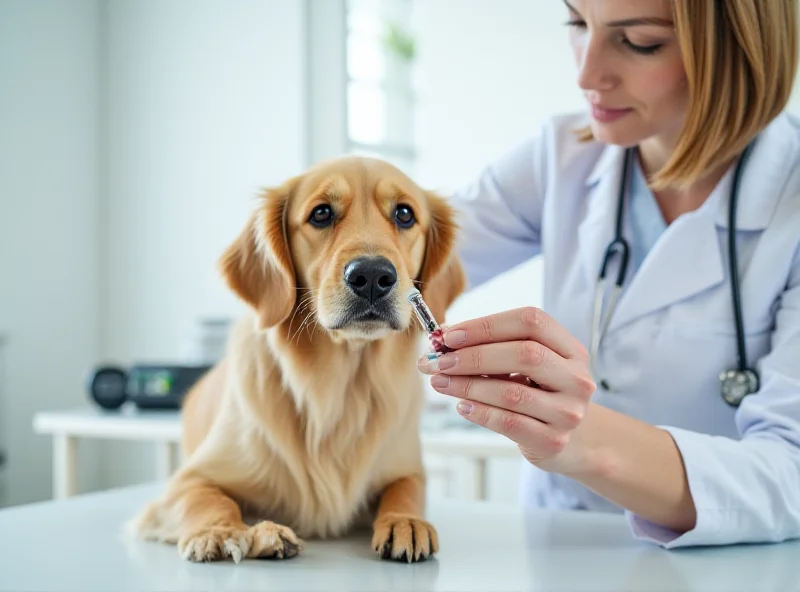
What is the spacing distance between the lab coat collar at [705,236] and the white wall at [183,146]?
242cm

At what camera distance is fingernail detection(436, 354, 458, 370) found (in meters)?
0.86

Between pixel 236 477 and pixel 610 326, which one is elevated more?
pixel 610 326

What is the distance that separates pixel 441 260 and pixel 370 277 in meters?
0.28

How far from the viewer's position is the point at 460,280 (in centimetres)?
132

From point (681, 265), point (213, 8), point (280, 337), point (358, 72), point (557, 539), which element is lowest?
point (557, 539)

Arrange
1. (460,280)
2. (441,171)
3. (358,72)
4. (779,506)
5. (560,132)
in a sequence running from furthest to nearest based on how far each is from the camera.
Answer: (358,72)
(441,171)
(560,132)
(460,280)
(779,506)

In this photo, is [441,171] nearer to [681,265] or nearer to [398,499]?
[681,265]

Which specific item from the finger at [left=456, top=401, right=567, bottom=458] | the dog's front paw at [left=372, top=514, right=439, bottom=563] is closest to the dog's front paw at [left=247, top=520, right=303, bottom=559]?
the dog's front paw at [left=372, top=514, right=439, bottom=563]

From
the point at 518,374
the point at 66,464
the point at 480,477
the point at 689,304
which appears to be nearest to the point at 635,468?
the point at 518,374

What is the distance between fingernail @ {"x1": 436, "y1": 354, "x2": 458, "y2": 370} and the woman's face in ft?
2.18

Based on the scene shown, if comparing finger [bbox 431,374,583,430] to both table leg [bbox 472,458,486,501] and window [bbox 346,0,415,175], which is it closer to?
table leg [bbox 472,458,486,501]

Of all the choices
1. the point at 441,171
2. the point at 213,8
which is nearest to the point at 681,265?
the point at 441,171

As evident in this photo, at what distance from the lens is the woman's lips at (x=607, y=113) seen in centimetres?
133

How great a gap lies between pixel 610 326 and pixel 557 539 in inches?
17.5
